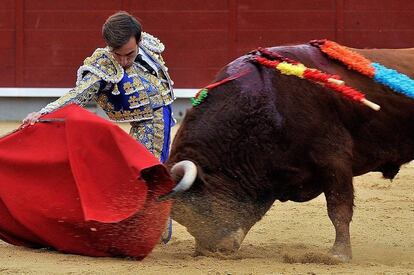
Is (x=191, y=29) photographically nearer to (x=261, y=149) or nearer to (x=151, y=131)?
(x=151, y=131)

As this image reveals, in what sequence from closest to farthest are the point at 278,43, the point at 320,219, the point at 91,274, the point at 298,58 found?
1. the point at 91,274
2. the point at 298,58
3. the point at 320,219
4. the point at 278,43

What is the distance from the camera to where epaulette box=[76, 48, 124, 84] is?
452 centimetres

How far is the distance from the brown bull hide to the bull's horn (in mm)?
114

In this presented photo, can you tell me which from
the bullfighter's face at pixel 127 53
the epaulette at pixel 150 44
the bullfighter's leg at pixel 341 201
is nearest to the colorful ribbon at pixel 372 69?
the bullfighter's leg at pixel 341 201

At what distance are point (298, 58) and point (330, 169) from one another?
558mm

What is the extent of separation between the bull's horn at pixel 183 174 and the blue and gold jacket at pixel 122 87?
508mm

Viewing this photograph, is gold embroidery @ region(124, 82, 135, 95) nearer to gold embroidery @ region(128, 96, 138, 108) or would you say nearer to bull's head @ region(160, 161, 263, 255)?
gold embroidery @ region(128, 96, 138, 108)

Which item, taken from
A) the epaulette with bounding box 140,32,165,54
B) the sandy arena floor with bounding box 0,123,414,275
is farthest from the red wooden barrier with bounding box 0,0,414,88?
the epaulette with bounding box 140,32,165,54

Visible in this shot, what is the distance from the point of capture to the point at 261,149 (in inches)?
175

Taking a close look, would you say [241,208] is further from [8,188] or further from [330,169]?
[8,188]

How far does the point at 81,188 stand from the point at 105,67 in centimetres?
63

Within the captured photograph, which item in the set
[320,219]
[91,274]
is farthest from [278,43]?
[91,274]

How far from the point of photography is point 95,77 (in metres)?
4.50

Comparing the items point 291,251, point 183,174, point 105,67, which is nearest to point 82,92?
point 105,67
